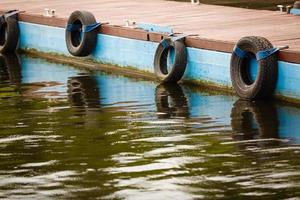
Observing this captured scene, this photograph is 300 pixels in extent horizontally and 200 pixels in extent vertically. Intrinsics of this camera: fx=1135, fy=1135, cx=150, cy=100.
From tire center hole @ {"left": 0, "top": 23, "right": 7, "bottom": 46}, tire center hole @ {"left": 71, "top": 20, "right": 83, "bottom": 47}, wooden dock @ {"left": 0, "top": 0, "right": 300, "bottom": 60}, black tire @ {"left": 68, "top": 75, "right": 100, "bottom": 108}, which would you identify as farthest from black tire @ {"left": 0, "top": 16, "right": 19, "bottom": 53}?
black tire @ {"left": 68, "top": 75, "right": 100, "bottom": 108}

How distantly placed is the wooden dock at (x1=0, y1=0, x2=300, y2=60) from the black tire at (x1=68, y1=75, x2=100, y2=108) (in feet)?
5.72

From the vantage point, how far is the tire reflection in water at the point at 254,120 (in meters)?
12.8

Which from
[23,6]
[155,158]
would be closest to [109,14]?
[23,6]

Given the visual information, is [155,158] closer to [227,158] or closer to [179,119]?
[227,158]

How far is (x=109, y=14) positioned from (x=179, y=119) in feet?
25.9

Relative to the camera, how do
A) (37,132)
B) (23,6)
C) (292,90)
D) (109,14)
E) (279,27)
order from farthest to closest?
(23,6) < (109,14) < (279,27) < (292,90) < (37,132)

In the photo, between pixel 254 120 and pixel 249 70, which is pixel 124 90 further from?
pixel 254 120

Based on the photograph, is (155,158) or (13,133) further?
(13,133)

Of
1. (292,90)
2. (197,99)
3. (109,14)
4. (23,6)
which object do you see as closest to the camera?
(292,90)

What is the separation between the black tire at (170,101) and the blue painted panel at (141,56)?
45 centimetres

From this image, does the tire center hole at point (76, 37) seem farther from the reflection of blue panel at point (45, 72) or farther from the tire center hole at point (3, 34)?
the tire center hole at point (3, 34)

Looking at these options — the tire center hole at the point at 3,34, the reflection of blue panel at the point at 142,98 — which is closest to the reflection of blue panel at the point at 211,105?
the reflection of blue panel at the point at 142,98

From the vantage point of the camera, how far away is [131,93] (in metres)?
16.3

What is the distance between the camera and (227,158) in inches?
451
